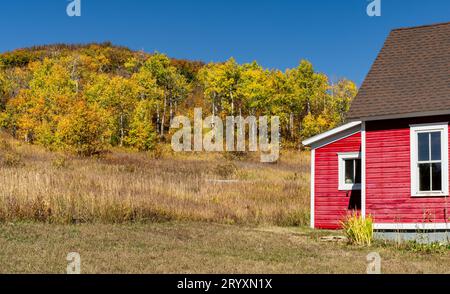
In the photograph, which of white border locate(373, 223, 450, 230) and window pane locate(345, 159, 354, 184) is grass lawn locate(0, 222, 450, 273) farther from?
window pane locate(345, 159, 354, 184)

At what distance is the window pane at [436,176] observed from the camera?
1532 centimetres

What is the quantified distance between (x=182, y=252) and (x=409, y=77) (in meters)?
9.40

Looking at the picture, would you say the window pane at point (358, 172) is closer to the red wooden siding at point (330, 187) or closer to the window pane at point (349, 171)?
the window pane at point (349, 171)

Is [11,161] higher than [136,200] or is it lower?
higher

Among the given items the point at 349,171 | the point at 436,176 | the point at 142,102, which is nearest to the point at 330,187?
the point at 349,171

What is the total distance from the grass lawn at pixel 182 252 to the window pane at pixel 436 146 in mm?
3279

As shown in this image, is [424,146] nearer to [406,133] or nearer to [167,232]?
[406,133]

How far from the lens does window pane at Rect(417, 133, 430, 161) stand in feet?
51.1

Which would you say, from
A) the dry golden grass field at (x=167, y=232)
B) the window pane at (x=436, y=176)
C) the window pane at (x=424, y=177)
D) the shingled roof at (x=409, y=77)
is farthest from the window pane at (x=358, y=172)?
the window pane at (x=436, y=176)

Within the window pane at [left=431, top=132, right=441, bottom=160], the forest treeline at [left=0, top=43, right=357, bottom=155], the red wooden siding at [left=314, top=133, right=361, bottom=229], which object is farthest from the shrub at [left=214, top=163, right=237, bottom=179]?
the window pane at [left=431, top=132, right=441, bottom=160]

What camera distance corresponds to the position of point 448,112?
1498 cm

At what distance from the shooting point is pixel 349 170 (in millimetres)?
18953

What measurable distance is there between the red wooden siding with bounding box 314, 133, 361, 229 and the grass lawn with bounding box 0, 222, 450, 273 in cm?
383

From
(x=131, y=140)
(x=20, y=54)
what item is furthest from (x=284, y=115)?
(x=20, y=54)
